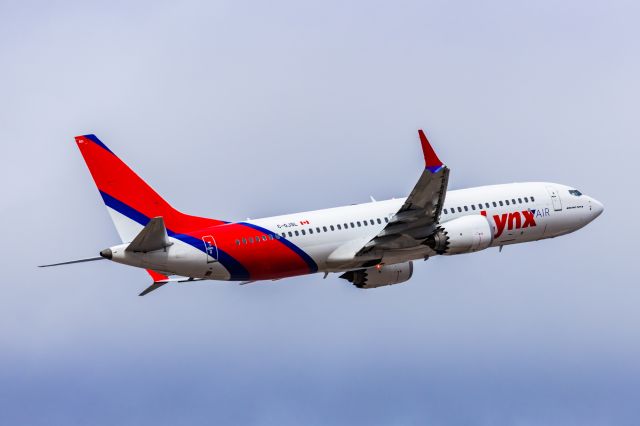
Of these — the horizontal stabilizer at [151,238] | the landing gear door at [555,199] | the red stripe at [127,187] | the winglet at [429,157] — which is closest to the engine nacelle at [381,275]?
the landing gear door at [555,199]

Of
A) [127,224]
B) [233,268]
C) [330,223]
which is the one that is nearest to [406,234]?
[330,223]

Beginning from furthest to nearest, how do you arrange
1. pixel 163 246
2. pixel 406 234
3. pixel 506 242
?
pixel 506 242
pixel 406 234
pixel 163 246

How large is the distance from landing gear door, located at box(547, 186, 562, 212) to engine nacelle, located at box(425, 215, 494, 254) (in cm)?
637

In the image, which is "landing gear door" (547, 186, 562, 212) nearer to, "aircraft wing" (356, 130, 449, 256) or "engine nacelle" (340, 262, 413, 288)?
"engine nacelle" (340, 262, 413, 288)

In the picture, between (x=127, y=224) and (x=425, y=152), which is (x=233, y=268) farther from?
(x=425, y=152)

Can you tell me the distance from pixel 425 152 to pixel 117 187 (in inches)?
601

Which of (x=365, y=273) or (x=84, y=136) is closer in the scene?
(x=84, y=136)

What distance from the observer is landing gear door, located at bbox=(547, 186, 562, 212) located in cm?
8075

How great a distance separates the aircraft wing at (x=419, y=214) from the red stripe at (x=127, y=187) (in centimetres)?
903

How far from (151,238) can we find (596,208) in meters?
28.6

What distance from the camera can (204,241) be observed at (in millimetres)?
69938

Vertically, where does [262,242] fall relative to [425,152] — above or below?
below

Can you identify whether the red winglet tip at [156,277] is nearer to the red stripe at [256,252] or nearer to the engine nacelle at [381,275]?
the red stripe at [256,252]

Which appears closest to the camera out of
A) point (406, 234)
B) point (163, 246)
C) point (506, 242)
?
point (163, 246)
